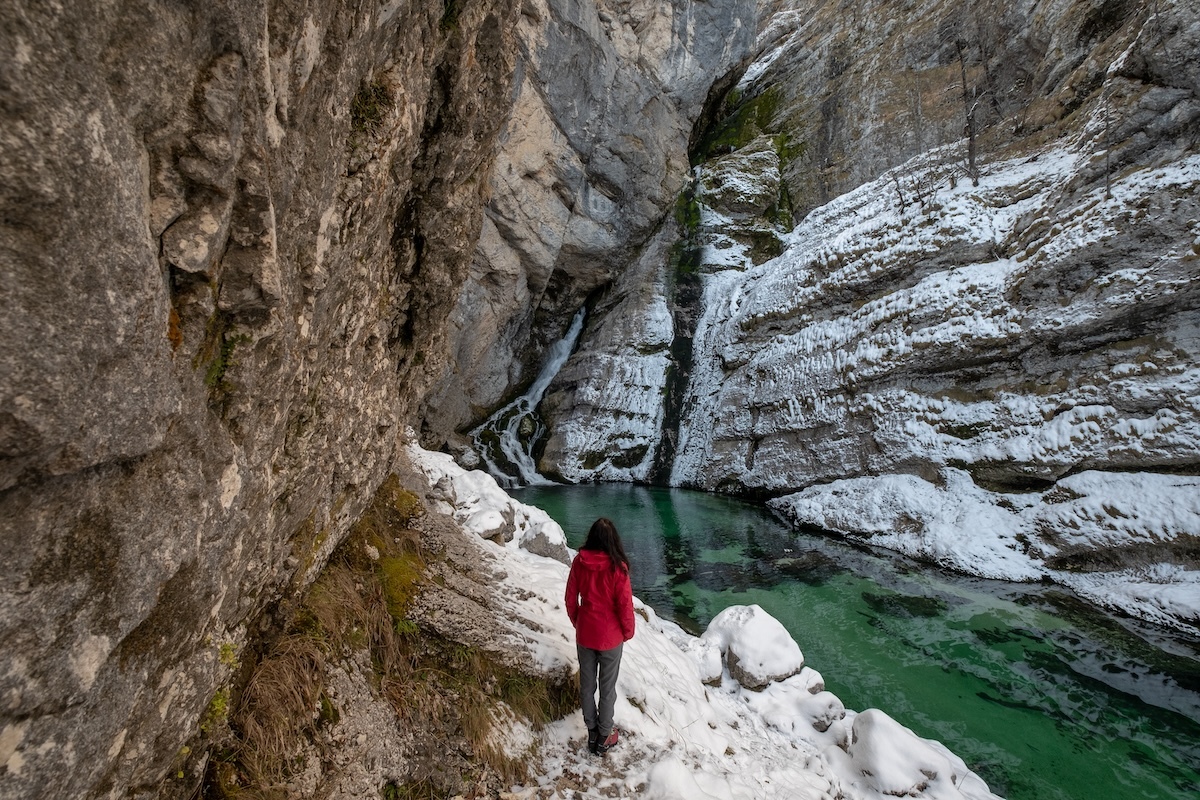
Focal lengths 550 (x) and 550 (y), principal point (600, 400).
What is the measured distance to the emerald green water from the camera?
6191 mm

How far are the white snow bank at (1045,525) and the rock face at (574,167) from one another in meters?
14.1

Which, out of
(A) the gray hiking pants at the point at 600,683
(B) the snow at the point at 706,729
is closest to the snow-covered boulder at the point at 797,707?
(B) the snow at the point at 706,729

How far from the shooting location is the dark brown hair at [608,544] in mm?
3980

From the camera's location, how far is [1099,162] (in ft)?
A: 42.3

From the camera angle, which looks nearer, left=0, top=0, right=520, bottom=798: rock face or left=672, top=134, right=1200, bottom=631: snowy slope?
left=0, top=0, right=520, bottom=798: rock face

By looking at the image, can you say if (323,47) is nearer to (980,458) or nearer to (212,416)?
(212,416)

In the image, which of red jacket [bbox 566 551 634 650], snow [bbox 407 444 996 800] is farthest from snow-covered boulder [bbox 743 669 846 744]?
red jacket [bbox 566 551 634 650]

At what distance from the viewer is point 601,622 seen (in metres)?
3.88

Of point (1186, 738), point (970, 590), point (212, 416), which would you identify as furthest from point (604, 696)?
point (970, 590)

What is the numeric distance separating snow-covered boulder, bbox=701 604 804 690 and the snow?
0.05 ft

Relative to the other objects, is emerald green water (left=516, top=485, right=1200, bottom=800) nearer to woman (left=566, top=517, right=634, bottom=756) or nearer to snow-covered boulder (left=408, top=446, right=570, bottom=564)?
snow-covered boulder (left=408, top=446, right=570, bottom=564)

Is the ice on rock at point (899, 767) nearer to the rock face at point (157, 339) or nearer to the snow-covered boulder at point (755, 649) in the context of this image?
the snow-covered boulder at point (755, 649)

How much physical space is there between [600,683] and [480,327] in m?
21.0

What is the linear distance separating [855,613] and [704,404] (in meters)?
13.1
